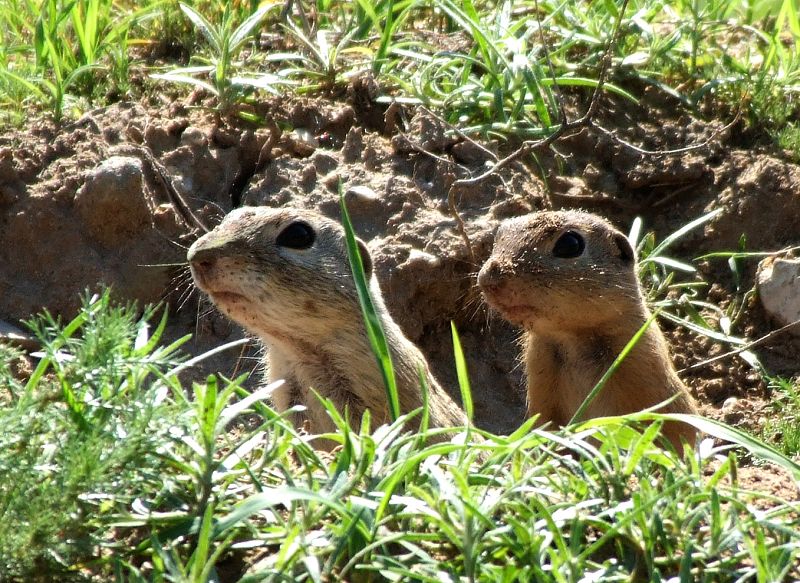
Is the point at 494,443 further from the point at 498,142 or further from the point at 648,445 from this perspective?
the point at 498,142

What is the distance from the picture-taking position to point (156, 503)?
3.22 metres

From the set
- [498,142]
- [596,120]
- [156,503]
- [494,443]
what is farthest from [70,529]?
[596,120]

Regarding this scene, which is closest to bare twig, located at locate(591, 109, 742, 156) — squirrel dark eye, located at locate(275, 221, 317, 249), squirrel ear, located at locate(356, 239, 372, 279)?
squirrel ear, located at locate(356, 239, 372, 279)

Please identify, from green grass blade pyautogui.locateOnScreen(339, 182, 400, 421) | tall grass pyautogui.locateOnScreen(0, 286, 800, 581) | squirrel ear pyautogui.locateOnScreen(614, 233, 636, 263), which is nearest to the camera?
tall grass pyautogui.locateOnScreen(0, 286, 800, 581)

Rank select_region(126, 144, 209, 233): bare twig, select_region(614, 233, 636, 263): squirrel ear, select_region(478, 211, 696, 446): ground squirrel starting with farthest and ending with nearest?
select_region(126, 144, 209, 233): bare twig → select_region(614, 233, 636, 263): squirrel ear → select_region(478, 211, 696, 446): ground squirrel

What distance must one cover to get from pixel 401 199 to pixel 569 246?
1.45 metres

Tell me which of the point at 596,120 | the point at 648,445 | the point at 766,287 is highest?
the point at 596,120

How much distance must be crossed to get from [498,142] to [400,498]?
183 inches

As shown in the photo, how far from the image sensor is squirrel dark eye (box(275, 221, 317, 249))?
5.93 meters

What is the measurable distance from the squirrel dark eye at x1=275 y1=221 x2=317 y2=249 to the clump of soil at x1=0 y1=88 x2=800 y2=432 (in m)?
1.02

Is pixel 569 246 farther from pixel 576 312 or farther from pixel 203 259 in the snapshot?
pixel 203 259

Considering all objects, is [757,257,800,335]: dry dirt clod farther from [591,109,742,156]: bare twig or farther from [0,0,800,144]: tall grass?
[0,0,800,144]: tall grass

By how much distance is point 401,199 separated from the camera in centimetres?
741

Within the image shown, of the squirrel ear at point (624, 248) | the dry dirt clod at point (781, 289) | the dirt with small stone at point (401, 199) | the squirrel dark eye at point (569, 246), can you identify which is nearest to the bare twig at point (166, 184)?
the dirt with small stone at point (401, 199)
